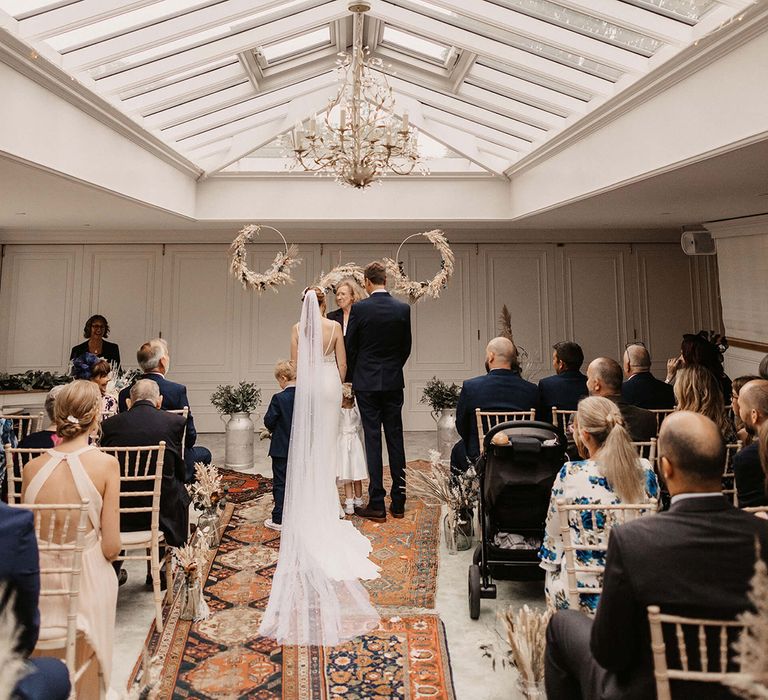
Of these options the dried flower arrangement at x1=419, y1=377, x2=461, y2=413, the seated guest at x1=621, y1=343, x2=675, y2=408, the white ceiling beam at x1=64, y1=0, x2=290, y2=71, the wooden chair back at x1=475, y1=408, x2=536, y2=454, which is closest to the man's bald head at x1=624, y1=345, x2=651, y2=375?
the seated guest at x1=621, y1=343, x2=675, y2=408

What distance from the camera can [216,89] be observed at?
5.38 metres

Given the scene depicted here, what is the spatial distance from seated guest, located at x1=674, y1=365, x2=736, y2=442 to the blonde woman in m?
1.18

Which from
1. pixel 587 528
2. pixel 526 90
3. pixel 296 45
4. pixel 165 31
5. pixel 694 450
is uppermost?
pixel 296 45

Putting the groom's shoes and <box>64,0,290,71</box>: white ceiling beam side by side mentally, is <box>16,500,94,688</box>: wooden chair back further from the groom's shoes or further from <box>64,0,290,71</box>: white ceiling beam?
<box>64,0,290,71</box>: white ceiling beam

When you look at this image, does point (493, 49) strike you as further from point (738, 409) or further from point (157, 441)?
point (157, 441)

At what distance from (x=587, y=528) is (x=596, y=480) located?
0.65 ft

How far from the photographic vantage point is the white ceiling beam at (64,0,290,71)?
12.9 feet

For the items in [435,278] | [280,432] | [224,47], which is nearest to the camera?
[280,432]

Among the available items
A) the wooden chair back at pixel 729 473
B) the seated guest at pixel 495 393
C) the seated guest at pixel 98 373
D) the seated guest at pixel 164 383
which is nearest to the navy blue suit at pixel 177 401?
the seated guest at pixel 164 383

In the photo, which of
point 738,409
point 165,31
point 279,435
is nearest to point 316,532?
point 279,435

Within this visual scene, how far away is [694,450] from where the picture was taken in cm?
Answer: 150

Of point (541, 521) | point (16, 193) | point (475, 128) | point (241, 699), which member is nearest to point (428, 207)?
point (475, 128)

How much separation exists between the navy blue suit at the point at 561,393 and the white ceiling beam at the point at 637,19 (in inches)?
88.4

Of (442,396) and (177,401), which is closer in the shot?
(177,401)
